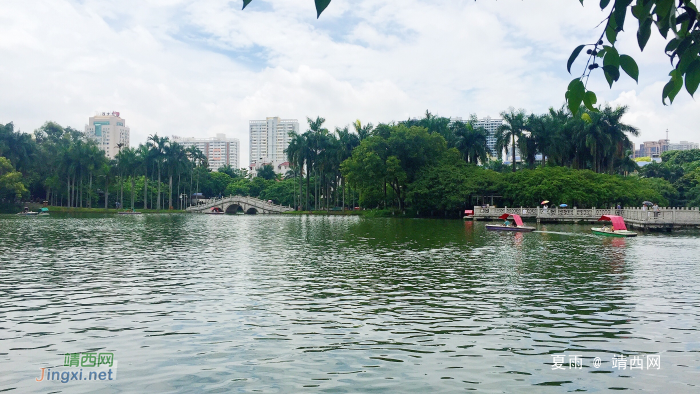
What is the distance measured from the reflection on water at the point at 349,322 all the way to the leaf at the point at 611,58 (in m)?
5.87

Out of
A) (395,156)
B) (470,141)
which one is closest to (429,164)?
(395,156)

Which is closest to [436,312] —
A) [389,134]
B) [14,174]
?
[389,134]

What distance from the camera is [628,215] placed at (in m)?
54.1

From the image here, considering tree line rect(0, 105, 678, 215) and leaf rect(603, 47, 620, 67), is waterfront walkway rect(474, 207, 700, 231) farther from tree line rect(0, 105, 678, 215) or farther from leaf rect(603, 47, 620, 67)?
leaf rect(603, 47, 620, 67)

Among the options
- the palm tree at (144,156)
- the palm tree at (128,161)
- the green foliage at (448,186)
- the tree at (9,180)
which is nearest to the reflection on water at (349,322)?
the green foliage at (448,186)

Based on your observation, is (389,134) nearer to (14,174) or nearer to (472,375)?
(14,174)

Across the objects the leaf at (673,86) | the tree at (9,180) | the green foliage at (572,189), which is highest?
the tree at (9,180)

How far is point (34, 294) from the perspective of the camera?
14.7 metres

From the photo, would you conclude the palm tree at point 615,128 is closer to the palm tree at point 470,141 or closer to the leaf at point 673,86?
the palm tree at point 470,141

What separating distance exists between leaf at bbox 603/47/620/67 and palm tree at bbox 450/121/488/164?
81573 mm

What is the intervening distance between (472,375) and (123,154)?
10814cm

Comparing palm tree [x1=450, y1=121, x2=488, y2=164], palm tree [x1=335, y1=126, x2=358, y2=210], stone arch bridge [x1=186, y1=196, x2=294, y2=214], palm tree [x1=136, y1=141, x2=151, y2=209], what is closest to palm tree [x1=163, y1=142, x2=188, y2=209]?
palm tree [x1=136, y1=141, x2=151, y2=209]

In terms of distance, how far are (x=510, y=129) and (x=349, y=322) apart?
71.1 metres

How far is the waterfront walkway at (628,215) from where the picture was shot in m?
45.9
